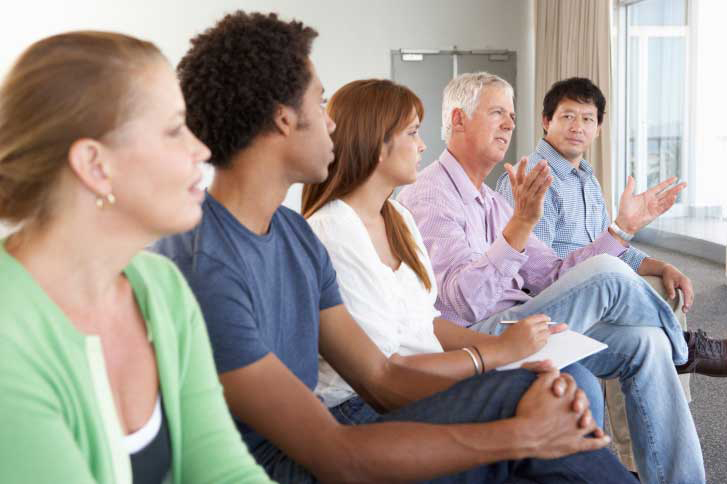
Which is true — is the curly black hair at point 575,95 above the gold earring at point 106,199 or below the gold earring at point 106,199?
above

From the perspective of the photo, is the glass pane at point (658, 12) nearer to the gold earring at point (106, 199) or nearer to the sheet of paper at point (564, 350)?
the sheet of paper at point (564, 350)

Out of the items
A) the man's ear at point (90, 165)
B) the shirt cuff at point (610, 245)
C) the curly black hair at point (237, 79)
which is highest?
the curly black hair at point (237, 79)

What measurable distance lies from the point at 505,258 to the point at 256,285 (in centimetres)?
102

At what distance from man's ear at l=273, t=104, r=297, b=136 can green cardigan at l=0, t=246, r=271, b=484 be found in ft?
1.26

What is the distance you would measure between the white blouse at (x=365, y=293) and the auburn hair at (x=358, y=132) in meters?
0.06

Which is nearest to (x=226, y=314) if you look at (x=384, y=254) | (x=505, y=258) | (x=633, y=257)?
(x=384, y=254)

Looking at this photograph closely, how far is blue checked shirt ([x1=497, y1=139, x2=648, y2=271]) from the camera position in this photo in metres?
2.88

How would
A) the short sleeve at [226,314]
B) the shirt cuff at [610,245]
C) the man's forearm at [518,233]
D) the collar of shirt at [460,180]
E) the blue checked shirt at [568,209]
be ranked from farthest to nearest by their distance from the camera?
the blue checked shirt at [568,209], the shirt cuff at [610,245], the collar of shirt at [460,180], the man's forearm at [518,233], the short sleeve at [226,314]

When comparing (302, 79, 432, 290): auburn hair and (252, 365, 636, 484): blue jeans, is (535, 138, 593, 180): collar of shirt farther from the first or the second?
(252, 365, 636, 484): blue jeans

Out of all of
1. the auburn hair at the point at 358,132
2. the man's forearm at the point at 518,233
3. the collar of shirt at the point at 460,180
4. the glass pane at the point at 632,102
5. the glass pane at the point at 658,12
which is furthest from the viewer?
the glass pane at the point at 632,102

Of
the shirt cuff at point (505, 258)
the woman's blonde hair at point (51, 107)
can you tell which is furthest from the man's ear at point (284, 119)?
the shirt cuff at point (505, 258)

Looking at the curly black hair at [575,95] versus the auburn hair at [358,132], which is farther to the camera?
the curly black hair at [575,95]

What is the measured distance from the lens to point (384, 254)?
1.82m

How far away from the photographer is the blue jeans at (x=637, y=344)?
201cm
